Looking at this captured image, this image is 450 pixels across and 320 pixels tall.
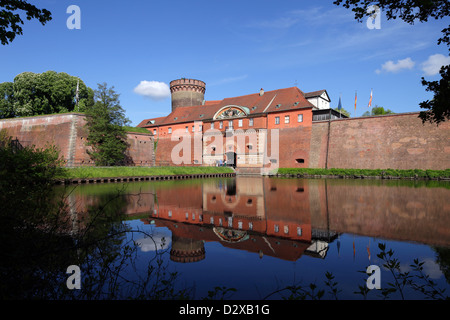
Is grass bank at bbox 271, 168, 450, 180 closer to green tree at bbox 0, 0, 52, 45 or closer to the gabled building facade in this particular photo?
the gabled building facade

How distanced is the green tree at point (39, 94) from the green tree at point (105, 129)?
1257cm

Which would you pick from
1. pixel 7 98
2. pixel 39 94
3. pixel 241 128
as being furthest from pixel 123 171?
pixel 7 98

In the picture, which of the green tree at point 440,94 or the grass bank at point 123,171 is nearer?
the green tree at point 440,94

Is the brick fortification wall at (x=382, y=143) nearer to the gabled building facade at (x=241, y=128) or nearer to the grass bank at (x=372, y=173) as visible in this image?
the grass bank at (x=372, y=173)

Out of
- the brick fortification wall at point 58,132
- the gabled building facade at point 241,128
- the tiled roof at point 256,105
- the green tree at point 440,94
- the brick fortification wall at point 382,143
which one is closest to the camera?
the green tree at point 440,94

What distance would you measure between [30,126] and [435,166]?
46311mm

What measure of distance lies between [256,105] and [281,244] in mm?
36686

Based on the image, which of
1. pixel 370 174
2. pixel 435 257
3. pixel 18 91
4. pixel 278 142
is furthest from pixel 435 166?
pixel 18 91

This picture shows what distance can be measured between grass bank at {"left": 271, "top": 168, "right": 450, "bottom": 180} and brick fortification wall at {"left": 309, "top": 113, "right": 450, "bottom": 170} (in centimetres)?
127

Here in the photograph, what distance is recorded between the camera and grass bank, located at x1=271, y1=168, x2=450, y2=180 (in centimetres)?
2752

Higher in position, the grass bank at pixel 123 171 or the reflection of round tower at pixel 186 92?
the reflection of round tower at pixel 186 92

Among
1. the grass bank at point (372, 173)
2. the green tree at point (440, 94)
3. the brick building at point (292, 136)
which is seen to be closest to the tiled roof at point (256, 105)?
the brick building at point (292, 136)

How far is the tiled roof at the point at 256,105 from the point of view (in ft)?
124
